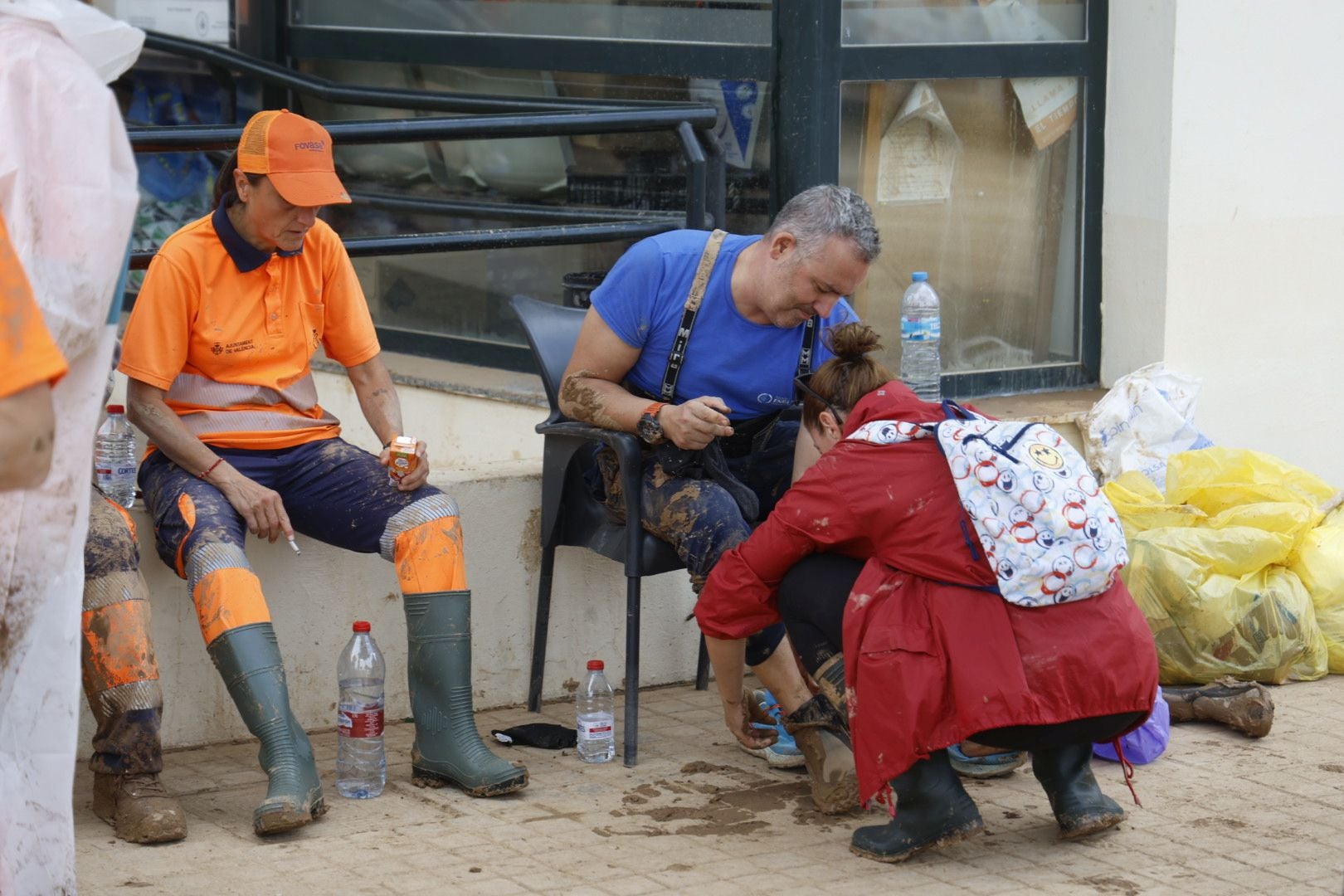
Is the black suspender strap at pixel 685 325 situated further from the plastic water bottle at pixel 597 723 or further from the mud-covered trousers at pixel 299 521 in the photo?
the plastic water bottle at pixel 597 723

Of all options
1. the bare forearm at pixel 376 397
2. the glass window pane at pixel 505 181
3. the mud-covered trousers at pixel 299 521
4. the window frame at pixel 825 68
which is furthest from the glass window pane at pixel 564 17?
the mud-covered trousers at pixel 299 521

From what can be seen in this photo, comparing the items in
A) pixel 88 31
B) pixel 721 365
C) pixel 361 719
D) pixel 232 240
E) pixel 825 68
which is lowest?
pixel 361 719

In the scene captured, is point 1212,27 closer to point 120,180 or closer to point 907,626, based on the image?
point 907,626

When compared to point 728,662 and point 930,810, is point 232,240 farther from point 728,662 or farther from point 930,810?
point 930,810

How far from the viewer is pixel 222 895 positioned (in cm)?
344

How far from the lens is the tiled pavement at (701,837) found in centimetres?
355

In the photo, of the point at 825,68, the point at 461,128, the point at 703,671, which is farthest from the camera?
the point at 825,68

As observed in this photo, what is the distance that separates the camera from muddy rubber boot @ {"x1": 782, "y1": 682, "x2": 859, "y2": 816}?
157 inches

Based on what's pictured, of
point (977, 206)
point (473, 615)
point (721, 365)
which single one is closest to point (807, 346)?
point (721, 365)

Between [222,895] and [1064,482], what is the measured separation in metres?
1.92

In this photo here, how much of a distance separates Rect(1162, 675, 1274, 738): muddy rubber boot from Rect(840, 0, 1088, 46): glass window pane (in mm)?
2614

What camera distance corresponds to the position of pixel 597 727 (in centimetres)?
438

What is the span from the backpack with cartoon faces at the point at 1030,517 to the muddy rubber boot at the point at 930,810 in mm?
418

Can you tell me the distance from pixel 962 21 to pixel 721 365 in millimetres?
2499
